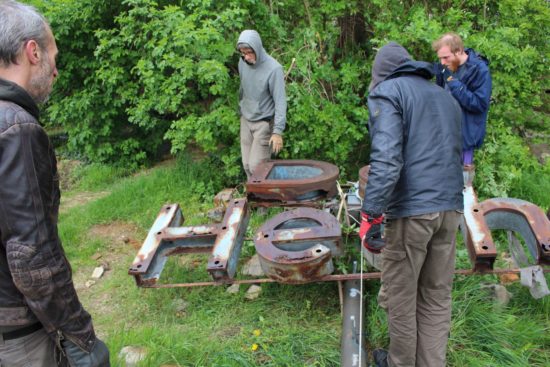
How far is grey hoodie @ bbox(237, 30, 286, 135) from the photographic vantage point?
4809mm

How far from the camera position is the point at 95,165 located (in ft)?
22.9

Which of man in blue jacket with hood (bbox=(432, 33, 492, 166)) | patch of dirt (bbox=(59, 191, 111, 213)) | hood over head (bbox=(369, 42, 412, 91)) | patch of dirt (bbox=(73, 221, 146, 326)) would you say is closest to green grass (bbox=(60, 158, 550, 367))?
patch of dirt (bbox=(73, 221, 146, 326))

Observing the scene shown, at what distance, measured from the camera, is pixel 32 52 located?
1.59 metres

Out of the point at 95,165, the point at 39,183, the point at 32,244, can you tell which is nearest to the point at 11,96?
the point at 39,183

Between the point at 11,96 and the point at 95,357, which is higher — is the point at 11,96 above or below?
above

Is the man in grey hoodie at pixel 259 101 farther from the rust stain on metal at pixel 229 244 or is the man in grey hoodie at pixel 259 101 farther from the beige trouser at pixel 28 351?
the beige trouser at pixel 28 351

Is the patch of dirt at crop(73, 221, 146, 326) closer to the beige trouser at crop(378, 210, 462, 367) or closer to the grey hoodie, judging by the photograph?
the grey hoodie

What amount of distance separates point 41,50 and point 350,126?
4131mm

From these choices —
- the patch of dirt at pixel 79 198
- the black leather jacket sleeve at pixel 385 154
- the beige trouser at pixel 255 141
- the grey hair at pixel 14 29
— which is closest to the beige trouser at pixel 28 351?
the grey hair at pixel 14 29

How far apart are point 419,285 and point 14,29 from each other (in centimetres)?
249

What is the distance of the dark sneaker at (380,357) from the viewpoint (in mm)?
2933

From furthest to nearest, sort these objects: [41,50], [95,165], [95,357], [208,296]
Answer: [95,165], [208,296], [95,357], [41,50]

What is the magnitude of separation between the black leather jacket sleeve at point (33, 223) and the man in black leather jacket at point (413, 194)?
1.58 metres

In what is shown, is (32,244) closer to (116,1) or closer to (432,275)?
(432,275)
